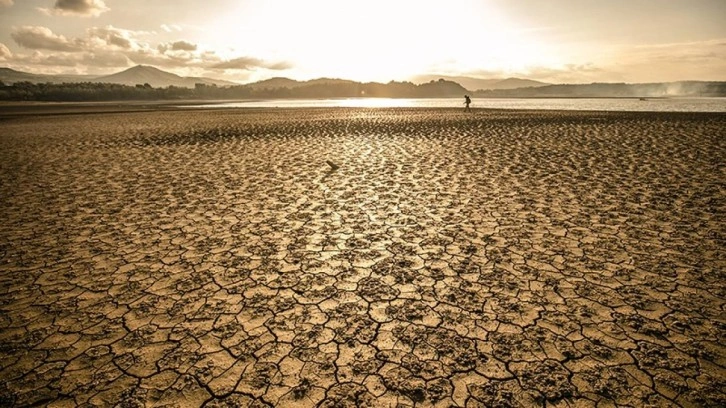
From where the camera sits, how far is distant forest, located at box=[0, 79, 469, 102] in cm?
7219

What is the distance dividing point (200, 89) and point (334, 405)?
14131 cm

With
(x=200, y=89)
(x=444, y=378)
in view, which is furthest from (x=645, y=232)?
(x=200, y=89)

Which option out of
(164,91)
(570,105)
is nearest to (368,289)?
(570,105)

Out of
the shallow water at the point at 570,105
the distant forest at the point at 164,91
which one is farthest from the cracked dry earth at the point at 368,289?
the distant forest at the point at 164,91

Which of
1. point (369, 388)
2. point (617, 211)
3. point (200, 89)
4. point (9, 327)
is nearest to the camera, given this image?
point (369, 388)

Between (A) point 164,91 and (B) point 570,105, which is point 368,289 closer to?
(B) point 570,105

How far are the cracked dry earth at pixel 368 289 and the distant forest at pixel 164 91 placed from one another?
3479 inches

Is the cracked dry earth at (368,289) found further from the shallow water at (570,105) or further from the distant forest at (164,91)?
the distant forest at (164,91)

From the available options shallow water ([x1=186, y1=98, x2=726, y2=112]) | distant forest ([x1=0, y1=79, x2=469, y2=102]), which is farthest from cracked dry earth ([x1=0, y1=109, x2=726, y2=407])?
distant forest ([x1=0, y1=79, x2=469, y2=102])

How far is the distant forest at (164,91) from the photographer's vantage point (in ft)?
237

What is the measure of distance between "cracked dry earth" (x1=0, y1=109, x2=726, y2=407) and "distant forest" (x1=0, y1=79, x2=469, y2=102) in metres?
88.4

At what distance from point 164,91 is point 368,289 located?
383 feet

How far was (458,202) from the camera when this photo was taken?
25.5 ft

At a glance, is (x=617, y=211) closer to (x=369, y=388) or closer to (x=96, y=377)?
(x=369, y=388)
